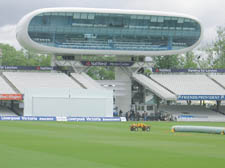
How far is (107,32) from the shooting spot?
9406 centimetres

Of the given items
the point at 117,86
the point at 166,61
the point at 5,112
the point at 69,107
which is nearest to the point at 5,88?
the point at 5,112

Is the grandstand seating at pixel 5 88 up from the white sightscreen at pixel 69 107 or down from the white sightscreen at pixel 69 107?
up

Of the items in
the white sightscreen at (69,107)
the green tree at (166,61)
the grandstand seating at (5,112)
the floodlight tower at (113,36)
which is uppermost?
the floodlight tower at (113,36)

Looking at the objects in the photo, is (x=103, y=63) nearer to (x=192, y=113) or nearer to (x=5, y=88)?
(x=192, y=113)

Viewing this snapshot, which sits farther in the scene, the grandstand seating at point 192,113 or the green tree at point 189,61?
the green tree at point 189,61

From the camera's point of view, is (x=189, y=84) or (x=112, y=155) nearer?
(x=112, y=155)

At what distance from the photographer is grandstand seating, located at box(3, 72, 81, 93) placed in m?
87.9

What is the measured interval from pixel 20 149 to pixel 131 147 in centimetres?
556

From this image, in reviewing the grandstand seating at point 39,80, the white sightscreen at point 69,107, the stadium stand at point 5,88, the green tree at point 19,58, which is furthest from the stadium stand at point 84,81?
the green tree at point 19,58

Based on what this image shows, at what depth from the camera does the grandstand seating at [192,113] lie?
272 feet

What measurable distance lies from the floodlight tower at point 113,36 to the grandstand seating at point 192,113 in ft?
24.8

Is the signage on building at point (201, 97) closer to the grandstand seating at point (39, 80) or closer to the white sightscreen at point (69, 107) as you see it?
the white sightscreen at point (69, 107)

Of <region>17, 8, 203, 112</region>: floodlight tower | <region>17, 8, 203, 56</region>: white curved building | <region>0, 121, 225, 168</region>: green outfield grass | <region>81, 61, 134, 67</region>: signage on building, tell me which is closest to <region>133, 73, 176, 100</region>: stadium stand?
<region>17, 8, 203, 112</region>: floodlight tower

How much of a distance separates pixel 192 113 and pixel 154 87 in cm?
733
